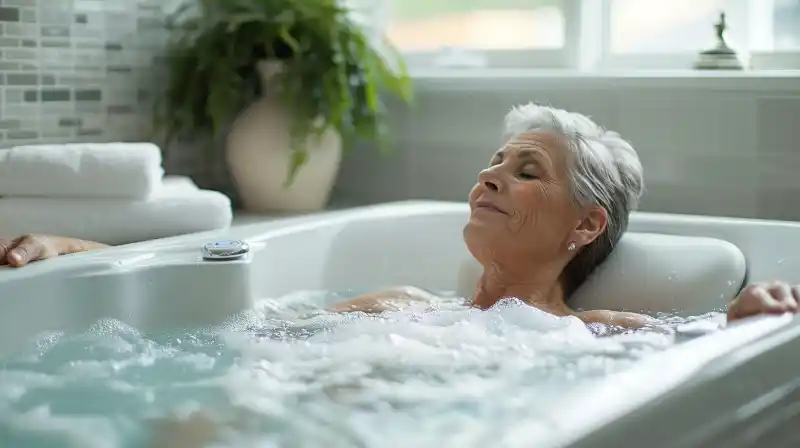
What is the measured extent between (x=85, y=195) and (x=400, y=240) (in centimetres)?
68

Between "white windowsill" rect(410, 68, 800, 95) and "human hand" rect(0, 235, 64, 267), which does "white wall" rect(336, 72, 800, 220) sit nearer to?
"white windowsill" rect(410, 68, 800, 95)

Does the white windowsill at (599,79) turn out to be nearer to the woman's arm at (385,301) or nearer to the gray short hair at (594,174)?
the gray short hair at (594,174)

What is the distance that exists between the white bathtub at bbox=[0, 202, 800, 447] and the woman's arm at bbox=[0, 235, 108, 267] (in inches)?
1.3

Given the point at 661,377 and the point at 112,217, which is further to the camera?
the point at 112,217

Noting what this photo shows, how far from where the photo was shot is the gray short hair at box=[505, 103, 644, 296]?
209 cm

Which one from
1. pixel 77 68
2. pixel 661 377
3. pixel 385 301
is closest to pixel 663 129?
pixel 385 301

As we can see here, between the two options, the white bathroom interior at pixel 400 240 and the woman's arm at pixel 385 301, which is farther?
the woman's arm at pixel 385 301

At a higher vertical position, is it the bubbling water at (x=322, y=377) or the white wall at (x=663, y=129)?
the white wall at (x=663, y=129)

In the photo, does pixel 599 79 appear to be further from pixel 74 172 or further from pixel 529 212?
pixel 74 172

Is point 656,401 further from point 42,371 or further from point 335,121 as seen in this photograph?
point 335,121

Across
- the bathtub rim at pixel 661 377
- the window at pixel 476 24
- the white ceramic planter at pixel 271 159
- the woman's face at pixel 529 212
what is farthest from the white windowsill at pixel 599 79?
the bathtub rim at pixel 661 377

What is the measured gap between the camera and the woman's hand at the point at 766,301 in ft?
5.39

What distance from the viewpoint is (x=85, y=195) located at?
7.66 ft

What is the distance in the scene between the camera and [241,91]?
2.96 metres
